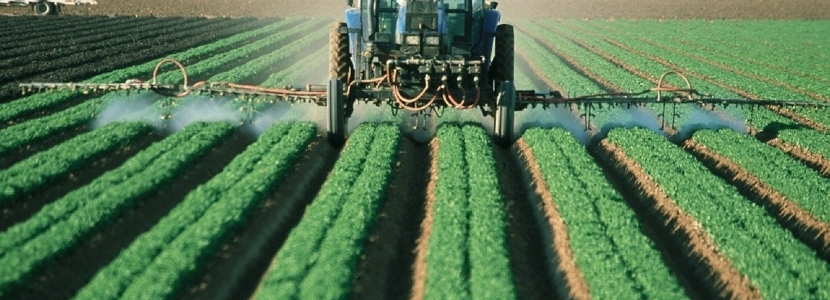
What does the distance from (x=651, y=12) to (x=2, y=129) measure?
50442 millimetres

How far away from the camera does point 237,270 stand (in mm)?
9984

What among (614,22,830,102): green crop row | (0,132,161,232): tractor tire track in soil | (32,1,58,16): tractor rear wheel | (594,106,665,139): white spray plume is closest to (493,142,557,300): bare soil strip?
(594,106,665,139): white spray plume

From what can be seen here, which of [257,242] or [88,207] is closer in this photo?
[257,242]

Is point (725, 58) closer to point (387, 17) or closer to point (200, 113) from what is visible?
point (387, 17)

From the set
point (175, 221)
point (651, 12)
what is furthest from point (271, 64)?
point (651, 12)

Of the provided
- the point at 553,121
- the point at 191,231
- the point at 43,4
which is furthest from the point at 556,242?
the point at 43,4

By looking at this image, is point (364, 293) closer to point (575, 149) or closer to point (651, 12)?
point (575, 149)

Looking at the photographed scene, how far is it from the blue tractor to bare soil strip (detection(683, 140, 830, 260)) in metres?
3.22

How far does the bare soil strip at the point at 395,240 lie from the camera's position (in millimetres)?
9734

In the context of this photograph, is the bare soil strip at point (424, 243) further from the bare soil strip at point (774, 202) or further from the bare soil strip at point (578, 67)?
the bare soil strip at point (578, 67)

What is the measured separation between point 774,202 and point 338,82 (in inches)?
264

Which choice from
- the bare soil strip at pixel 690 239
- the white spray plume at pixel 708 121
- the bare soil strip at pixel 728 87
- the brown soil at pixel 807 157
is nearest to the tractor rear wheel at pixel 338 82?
the bare soil strip at pixel 690 239

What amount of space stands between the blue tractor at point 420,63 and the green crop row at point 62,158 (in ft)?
10.8

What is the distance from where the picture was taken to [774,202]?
13141mm
